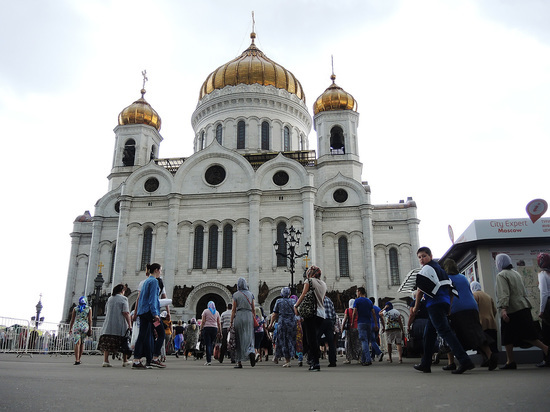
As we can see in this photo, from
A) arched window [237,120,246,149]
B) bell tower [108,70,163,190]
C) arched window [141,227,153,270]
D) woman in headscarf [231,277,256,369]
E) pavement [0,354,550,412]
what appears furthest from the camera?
arched window [237,120,246,149]

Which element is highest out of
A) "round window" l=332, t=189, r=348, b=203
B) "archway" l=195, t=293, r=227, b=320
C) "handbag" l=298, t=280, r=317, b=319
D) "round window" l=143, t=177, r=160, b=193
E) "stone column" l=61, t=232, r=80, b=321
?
"round window" l=143, t=177, r=160, b=193

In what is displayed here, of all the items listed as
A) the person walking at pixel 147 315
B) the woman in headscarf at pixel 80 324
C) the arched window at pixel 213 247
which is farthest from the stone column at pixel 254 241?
the person walking at pixel 147 315

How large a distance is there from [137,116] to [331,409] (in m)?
34.1

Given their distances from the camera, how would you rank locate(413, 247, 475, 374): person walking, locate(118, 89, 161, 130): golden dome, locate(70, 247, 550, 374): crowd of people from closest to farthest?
1. locate(413, 247, 475, 374): person walking
2. locate(70, 247, 550, 374): crowd of people
3. locate(118, 89, 161, 130): golden dome

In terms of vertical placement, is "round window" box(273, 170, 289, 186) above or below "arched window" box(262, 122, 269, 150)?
below

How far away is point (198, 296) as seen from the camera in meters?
27.8

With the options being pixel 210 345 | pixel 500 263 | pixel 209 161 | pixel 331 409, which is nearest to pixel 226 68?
pixel 209 161

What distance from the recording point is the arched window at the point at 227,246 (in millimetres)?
28508

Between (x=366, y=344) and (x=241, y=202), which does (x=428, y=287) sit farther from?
(x=241, y=202)

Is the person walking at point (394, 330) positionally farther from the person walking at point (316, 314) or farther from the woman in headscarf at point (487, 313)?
the person walking at point (316, 314)

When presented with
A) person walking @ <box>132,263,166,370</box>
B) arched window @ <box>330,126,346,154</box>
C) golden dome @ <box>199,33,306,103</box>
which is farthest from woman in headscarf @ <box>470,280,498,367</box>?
golden dome @ <box>199,33,306,103</box>

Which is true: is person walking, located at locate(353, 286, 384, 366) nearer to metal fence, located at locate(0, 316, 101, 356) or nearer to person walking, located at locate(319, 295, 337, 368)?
person walking, located at locate(319, 295, 337, 368)

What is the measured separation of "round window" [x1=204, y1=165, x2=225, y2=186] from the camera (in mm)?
30609

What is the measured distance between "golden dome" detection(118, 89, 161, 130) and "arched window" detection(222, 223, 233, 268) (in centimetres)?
1147
